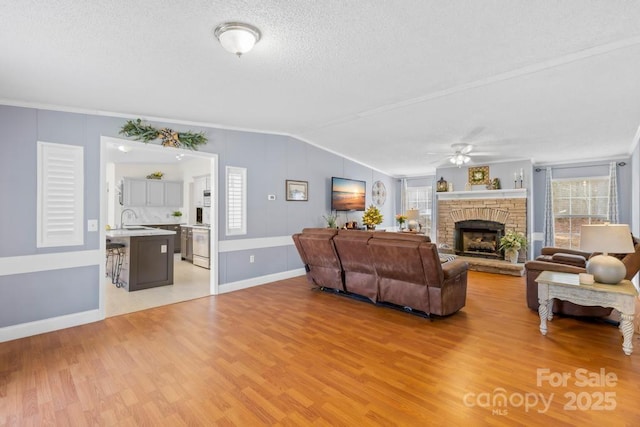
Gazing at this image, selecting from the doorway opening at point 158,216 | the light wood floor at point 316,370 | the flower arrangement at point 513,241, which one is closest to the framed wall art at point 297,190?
the doorway opening at point 158,216

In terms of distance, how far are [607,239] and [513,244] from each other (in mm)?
3965

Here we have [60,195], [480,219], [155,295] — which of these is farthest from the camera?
[480,219]

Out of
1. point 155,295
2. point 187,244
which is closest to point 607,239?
point 155,295

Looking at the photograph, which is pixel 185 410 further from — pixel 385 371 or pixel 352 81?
pixel 352 81

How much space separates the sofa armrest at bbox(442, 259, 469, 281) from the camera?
3571mm

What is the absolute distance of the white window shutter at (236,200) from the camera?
202 inches

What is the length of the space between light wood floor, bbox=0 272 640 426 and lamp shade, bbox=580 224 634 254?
3.16ft

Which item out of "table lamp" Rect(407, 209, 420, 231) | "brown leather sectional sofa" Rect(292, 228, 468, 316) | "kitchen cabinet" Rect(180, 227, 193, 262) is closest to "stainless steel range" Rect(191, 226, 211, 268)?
"kitchen cabinet" Rect(180, 227, 193, 262)

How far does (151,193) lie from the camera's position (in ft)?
28.7

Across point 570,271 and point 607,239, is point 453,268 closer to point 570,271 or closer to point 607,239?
point 570,271

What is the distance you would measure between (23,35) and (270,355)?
316cm

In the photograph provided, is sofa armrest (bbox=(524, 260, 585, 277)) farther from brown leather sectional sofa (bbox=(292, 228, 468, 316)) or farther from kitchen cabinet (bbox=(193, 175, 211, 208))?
kitchen cabinet (bbox=(193, 175, 211, 208))

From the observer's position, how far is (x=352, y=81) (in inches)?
133

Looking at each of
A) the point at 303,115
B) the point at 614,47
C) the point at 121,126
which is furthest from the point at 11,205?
the point at 614,47
